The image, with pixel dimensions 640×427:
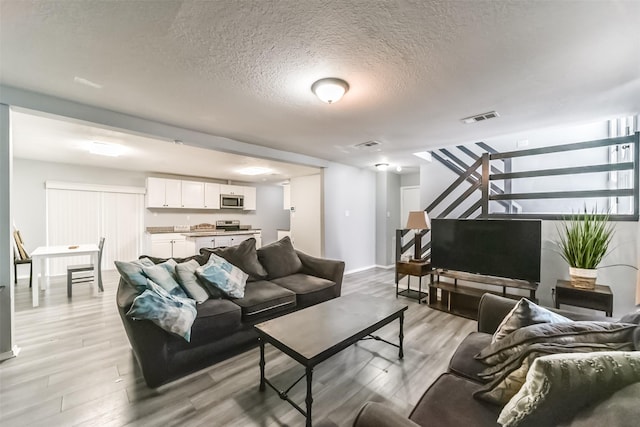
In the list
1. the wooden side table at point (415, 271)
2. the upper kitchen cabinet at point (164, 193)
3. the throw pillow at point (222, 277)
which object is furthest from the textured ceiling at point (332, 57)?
the upper kitchen cabinet at point (164, 193)

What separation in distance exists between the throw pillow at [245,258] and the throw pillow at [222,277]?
1.09ft

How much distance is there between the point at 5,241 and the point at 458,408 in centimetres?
366

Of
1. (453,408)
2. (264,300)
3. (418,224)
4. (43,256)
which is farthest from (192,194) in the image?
(453,408)

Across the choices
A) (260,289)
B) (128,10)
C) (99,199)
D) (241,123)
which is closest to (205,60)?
(128,10)

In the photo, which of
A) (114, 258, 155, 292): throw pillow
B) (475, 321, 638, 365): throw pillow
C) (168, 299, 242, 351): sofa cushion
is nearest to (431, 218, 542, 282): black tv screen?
(475, 321, 638, 365): throw pillow

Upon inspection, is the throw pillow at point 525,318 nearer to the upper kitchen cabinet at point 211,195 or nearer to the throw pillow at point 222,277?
the throw pillow at point 222,277

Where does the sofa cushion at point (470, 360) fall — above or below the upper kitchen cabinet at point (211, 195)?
below

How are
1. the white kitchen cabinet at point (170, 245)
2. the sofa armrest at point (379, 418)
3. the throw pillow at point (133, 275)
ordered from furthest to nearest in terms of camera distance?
the white kitchen cabinet at point (170, 245)
the throw pillow at point (133, 275)
the sofa armrest at point (379, 418)

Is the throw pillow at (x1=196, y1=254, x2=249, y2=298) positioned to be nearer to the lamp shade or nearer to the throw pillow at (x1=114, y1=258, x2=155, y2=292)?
the throw pillow at (x1=114, y1=258, x2=155, y2=292)

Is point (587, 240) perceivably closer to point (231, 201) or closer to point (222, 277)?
point (222, 277)

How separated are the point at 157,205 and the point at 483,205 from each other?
6.59m

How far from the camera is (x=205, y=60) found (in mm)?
1841

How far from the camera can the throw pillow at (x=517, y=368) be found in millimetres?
984

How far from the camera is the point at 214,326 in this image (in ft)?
7.15
